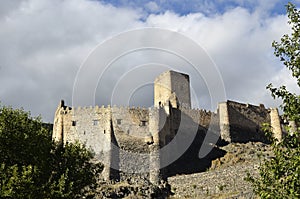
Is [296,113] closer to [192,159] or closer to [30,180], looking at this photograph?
[30,180]

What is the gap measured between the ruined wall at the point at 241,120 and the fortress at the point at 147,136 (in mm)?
192

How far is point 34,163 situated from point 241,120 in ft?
150

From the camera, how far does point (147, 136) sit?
51719 mm

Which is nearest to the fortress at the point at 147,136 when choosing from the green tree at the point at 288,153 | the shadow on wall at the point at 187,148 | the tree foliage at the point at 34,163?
the shadow on wall at the point at 187,148

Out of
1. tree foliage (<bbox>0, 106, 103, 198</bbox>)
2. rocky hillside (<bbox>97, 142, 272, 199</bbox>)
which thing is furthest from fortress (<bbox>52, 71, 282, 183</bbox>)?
tree foliage (<bbox>0, 106, 103, 198</bbox>)

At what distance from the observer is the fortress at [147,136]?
50625 mm

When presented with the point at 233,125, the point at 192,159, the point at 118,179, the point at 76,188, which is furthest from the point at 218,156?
the point at 76,188

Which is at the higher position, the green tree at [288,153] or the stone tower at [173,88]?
the stone tower at [173,88]

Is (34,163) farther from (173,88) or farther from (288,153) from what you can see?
(173,88)

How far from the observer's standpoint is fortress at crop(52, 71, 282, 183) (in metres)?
50.6

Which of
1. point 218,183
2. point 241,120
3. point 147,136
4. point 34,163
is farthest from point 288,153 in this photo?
point 241,120

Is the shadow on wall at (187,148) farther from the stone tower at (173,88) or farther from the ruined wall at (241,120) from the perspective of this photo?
the stone tower at (173,88)

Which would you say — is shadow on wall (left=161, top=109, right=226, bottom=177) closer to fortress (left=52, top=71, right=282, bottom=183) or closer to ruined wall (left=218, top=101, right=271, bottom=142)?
fortress (left=52, top=71, right=282, bottom=183)

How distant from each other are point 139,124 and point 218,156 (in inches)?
477
